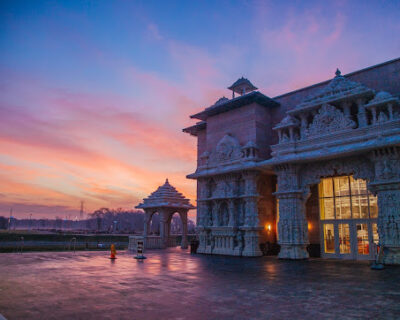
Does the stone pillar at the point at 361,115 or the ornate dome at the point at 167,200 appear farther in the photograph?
the ornate dome at the point at 167,200

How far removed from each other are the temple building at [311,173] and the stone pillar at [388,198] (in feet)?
0.14

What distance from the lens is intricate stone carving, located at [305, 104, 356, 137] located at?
1828 centimetres

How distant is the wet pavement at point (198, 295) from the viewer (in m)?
6.48

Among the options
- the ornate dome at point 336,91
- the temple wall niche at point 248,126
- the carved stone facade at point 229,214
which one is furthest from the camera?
the temple wall niche at point 248,126

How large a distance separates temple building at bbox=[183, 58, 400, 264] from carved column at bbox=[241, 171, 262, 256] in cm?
7

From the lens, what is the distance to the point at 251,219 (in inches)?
853

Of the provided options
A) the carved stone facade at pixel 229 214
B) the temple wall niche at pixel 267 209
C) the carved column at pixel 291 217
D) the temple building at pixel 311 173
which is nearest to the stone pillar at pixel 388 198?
the temple building at pixel 311 173

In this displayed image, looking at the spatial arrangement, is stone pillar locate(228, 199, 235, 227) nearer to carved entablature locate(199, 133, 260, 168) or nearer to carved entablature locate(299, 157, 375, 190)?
carved entablature locate(199, 133, 260, 168)

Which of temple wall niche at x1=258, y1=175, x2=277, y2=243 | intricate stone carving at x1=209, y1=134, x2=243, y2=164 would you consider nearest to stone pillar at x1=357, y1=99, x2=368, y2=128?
temple wall niche at x1=258, y1=175, x2=277, y2=243

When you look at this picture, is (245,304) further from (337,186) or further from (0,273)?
(337,186)

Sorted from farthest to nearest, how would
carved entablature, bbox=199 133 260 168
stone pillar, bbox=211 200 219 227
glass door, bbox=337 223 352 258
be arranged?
stone pillar, bbox=211 200 219 227 → carved entablature, bbox=199 133 260 168 → glass door, bbox=337 223 352 258

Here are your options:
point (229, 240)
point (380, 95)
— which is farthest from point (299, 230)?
point (380, 95)

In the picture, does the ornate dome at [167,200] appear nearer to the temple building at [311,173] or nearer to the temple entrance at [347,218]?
the temple building at [311,173]

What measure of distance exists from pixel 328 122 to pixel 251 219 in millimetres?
7893
